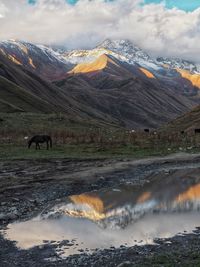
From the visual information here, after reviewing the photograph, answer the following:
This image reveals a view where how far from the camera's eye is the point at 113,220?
23.1 metres

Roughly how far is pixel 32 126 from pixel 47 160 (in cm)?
3123

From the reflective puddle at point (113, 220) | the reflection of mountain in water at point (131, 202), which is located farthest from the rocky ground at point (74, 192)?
the reflection of mountain in water at point (131, 202)

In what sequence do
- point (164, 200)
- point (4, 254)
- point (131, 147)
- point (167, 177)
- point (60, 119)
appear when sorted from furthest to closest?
point (60, 119) → point (131, 147) → point (167, 177) → point (164, 200) → point (4, 254)

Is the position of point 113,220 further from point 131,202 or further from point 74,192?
point 74,192

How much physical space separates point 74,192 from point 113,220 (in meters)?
7.51

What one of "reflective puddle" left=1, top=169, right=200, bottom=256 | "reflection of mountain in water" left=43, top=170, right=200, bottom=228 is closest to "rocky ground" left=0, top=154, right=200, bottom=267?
"reflective puddle" left=1, top=169, right=200, bottom=256

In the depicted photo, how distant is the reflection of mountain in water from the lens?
2406 cm

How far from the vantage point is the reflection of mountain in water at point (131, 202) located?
2406cm

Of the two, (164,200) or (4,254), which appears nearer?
(4,254)

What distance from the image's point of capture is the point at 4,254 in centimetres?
1756

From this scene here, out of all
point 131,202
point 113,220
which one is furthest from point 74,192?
point 113,220

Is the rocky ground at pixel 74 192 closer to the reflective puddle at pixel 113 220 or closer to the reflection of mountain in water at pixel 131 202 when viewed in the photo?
the reflective puddle at pixel 113 220

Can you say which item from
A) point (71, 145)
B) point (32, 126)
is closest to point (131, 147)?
point (71, 145)

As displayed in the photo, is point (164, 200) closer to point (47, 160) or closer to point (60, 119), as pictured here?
point (47, 160)
